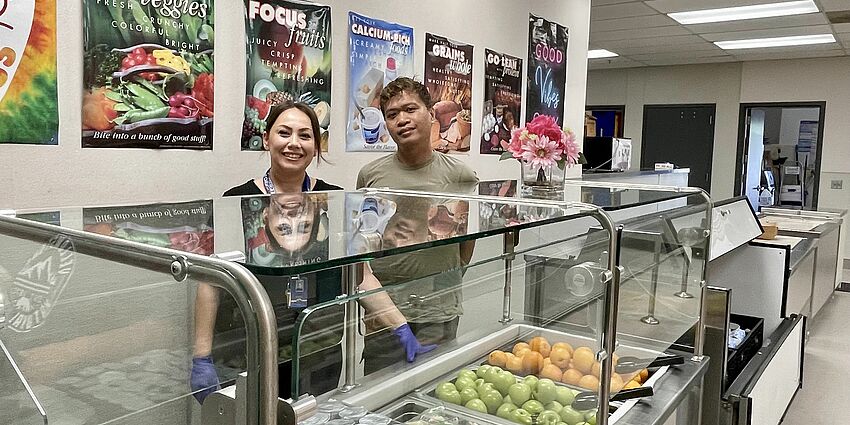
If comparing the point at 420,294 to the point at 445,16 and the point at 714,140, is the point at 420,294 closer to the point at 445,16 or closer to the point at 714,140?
the point at 445,16

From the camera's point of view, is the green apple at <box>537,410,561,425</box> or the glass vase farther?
the glass vase

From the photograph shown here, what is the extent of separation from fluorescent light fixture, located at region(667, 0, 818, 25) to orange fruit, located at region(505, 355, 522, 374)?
6.08m

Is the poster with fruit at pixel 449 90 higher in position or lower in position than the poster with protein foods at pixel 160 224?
higher

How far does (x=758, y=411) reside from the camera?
9.53 ft

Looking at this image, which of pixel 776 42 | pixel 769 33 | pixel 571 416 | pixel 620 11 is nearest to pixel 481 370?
pixel 571 416

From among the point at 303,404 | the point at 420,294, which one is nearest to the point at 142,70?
the point at 420,294

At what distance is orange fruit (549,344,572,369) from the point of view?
178cm

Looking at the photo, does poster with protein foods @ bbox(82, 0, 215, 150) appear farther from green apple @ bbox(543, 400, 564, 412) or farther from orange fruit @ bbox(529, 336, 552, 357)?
green apple @ bbox(543, 400, 564, 412)

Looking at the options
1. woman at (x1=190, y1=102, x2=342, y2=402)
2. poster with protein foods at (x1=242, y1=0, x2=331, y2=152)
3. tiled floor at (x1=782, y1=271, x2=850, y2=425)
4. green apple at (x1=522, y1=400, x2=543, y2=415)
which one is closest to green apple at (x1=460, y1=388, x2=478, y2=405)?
green apple at (x1=522, y1=400, x2=543, y2=415)

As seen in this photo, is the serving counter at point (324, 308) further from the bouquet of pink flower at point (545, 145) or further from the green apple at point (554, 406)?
the bouquet of pink flower at point (545, 145)

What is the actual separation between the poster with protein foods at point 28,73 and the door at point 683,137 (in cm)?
1005

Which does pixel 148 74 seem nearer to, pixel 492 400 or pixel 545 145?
pixel 545 145

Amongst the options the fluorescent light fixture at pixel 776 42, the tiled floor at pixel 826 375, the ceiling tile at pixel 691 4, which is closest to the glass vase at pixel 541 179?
the tiled floor at pixel 826 375

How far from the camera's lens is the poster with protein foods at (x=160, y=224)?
0.90 metres
